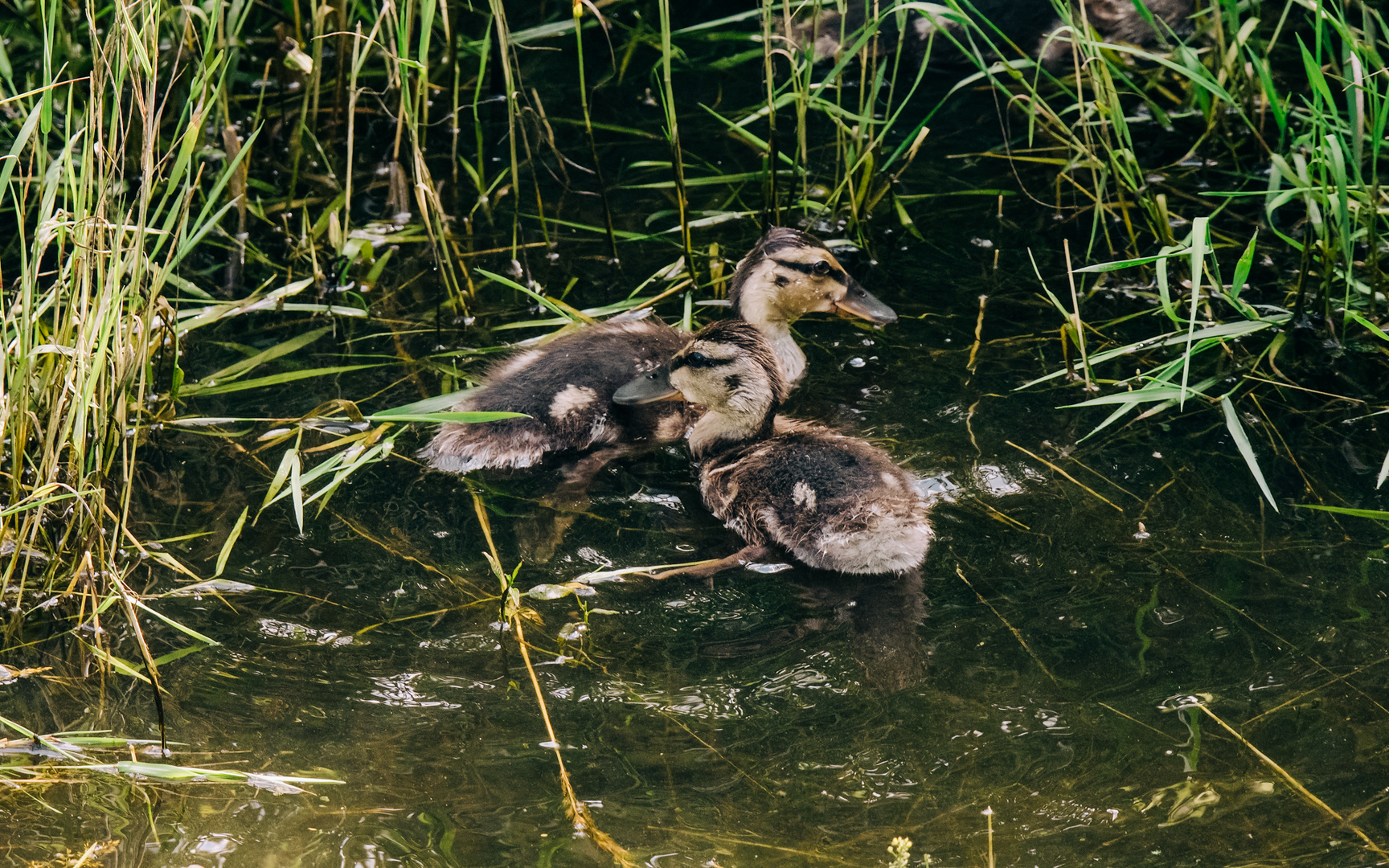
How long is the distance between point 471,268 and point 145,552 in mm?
1557

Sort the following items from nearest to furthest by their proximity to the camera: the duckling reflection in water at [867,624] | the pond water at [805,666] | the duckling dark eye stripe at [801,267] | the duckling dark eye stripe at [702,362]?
1. the pond water at [805,666]
2. the duckling reflection in water at [867,624]
3. the duckling dark eye stripe at [702,362]
4. the duckling dark eye stripe at [801,267]

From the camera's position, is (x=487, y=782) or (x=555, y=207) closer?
(x=487, y=782)

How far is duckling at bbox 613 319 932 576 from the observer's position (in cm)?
291

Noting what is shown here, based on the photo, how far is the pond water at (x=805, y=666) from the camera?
2.26 metres

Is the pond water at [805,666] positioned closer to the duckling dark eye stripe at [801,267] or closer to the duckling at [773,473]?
the duckling at [773,473]

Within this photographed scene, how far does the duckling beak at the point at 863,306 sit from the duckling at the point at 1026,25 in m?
1.61

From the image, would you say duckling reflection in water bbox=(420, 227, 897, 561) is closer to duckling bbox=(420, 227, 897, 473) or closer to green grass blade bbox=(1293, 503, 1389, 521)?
duckling bbox=(420, 227, 897, 473)

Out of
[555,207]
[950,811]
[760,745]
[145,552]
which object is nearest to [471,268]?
[555,207]

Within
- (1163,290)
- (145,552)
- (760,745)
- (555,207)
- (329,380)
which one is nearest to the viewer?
(760,745)

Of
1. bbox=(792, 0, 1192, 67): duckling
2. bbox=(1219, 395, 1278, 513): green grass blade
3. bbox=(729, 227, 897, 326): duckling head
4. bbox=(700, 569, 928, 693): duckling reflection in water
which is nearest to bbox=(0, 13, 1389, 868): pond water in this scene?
bbox=(700, 569, 928, 693): duckling reflection in water

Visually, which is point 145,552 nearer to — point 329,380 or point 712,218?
point 329,380

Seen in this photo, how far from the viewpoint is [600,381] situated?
3.42m

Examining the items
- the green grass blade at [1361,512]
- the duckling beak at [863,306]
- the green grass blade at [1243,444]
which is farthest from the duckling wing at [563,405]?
the green grass blade at [1361,512]

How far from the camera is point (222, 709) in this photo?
253 centimetres
